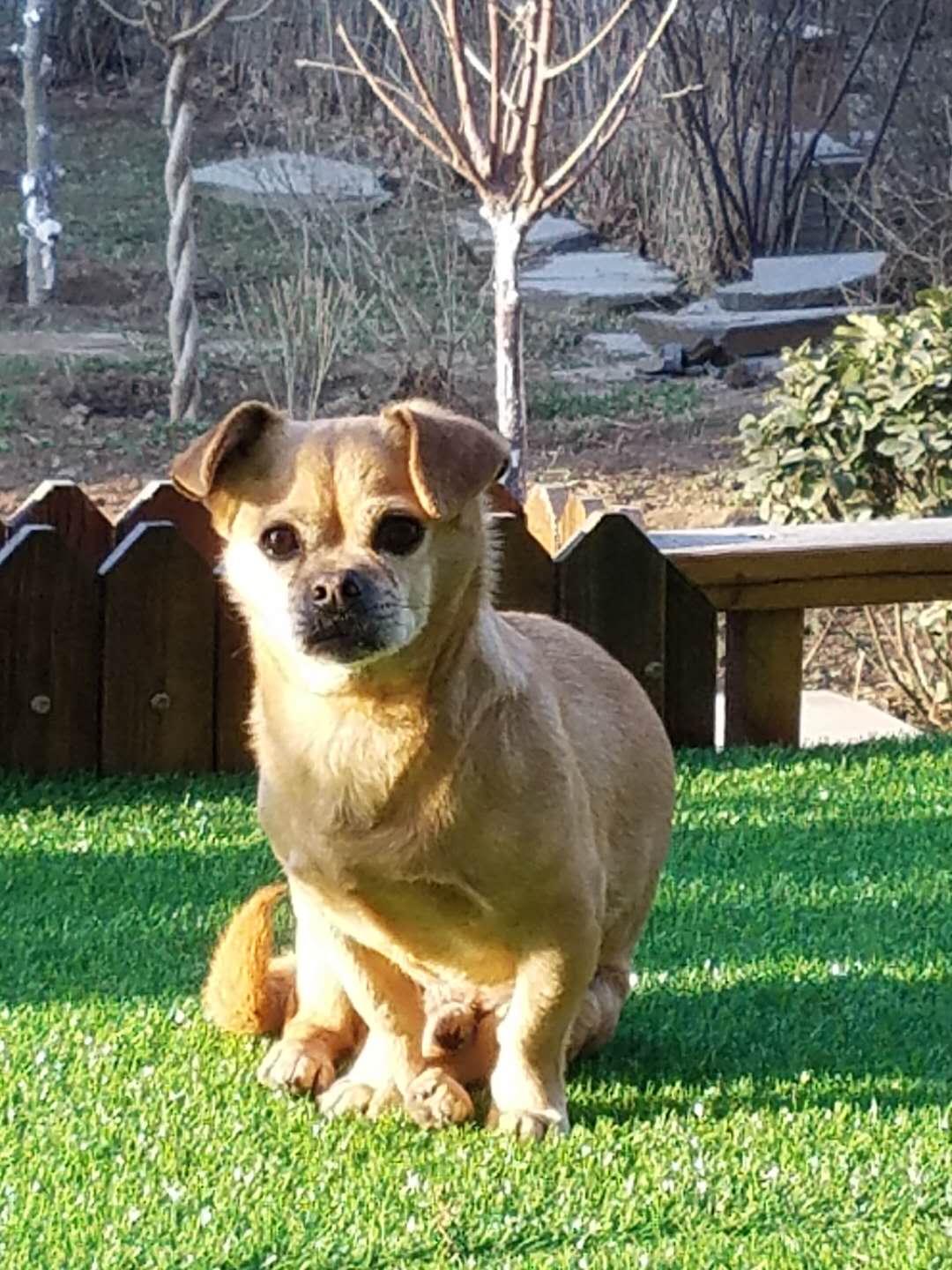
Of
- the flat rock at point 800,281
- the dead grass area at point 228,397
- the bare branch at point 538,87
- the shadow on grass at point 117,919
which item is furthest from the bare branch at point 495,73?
the flat rock at point 800,281

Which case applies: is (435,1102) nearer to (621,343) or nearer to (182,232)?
(182,232)

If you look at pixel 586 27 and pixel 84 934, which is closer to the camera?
pixel 84 934

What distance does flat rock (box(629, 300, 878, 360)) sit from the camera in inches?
448

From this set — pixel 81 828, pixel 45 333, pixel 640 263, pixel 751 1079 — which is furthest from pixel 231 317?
pixel 751 1079

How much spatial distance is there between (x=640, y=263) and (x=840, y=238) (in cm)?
121

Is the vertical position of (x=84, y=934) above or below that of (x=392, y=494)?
below

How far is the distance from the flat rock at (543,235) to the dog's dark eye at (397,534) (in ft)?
32.7

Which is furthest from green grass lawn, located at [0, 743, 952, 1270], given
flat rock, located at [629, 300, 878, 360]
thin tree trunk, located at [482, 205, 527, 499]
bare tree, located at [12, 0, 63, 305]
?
bare tree, located at [12, 0, 63, 305]

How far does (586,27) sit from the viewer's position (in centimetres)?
1213

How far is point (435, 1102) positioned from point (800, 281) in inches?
362

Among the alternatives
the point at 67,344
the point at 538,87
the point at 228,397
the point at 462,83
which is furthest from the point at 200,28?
the point at 67,344

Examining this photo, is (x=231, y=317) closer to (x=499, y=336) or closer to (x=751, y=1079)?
(x=499, y=336)

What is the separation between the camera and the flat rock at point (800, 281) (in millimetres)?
11766

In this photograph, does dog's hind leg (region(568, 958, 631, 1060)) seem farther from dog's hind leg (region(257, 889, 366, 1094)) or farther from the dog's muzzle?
the dog's muzzle
